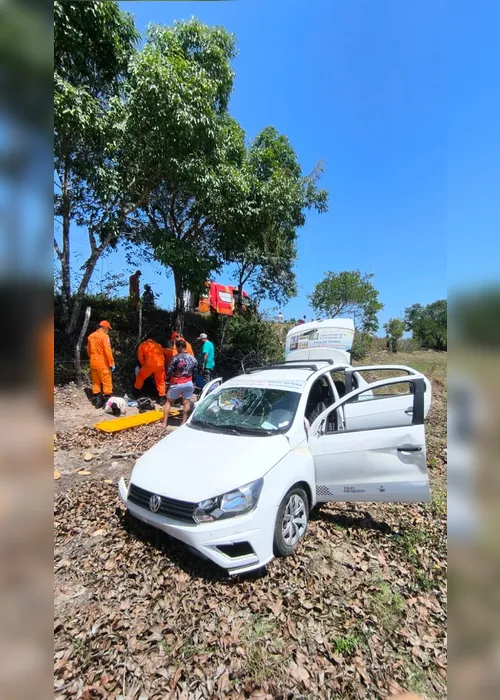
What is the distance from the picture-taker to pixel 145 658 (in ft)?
6.74

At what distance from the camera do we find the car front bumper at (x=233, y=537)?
2.51m

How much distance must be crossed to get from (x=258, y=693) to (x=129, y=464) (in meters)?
3.45

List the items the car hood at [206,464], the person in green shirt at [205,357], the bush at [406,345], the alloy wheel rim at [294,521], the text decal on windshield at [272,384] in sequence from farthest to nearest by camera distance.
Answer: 1. the bush at [406,345]
2. the person in green shirt at [205,357]
3. the text decal on windshield at [272,384]
4. the alloy wheel rim at [294,521]
5. the car hood at [206,464]

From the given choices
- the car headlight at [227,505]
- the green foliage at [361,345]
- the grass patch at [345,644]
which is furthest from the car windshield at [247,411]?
the green foliage at [361,345]

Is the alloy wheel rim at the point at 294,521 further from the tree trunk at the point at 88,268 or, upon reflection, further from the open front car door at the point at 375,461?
the tree trunk at the point at 88,268

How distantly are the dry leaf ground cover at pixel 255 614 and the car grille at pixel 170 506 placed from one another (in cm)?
50

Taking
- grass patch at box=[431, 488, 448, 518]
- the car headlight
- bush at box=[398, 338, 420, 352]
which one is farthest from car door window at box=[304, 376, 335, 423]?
bush at box=[398, 338, 420, 352]

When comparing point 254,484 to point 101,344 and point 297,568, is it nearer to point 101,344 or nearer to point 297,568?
point 297,568

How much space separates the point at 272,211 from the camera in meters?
9.60

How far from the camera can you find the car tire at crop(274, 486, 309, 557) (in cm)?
278

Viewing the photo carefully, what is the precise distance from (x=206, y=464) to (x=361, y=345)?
16.2 m

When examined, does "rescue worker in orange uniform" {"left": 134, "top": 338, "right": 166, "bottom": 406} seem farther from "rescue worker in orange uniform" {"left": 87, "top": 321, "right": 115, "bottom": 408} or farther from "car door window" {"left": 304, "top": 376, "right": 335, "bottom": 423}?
"car door window" {"left": 304, "top": 376, "right": 335, "bottom": 423}
